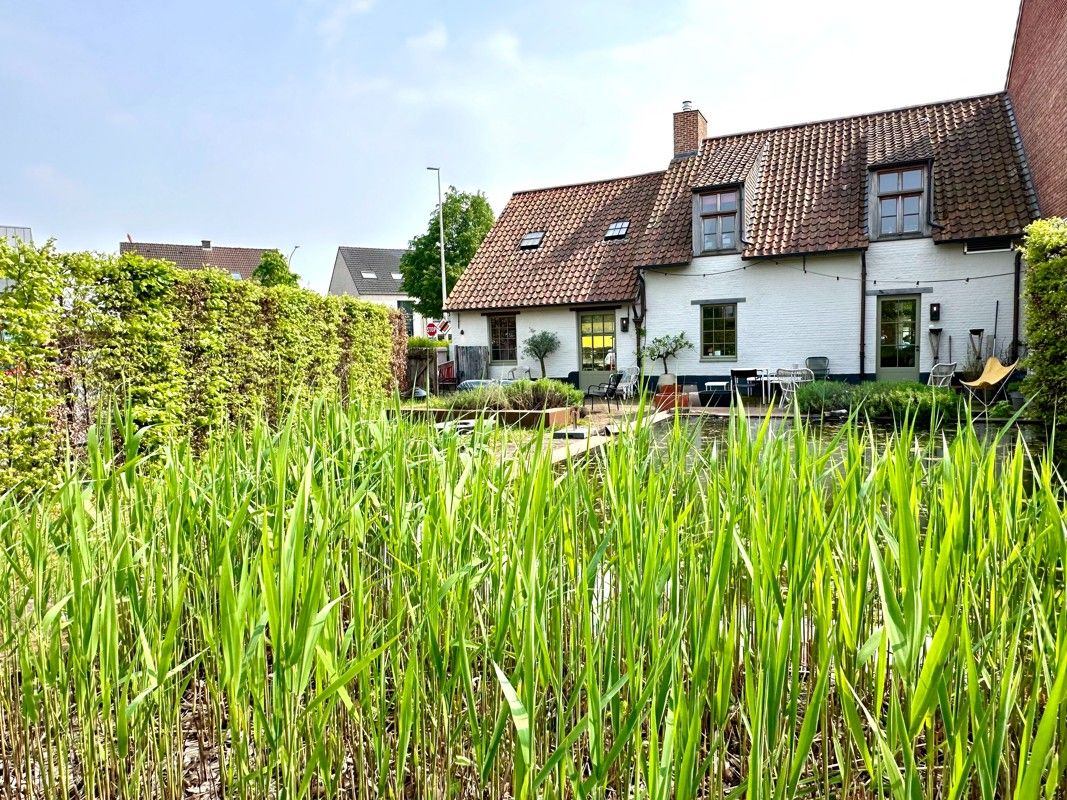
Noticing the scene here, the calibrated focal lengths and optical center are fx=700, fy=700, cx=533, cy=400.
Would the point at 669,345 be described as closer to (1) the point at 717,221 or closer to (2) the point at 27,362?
(1) the point at 717,221

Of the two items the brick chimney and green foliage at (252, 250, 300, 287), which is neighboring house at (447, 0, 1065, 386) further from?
green foliage at (252, 250, 300, 287)

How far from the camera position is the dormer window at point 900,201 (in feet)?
46.7

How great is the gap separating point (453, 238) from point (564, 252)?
47.2 feet

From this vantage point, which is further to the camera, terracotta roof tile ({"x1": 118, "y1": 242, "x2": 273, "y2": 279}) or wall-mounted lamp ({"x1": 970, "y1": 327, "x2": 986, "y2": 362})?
terracotta roof tile ({"x1": 118, "y1": 242, "x2": 273, "y2": 279})

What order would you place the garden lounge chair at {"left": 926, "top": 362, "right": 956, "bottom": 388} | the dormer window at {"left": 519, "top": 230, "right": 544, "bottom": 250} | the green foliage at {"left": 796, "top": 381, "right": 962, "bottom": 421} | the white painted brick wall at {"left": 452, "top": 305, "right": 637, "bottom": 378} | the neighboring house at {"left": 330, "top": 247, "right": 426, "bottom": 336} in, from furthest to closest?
the neighboring house at {"left": 330, "top": 247, "right": 426, "bottom": 336}
the dormer window at {"left": 519, "top": 230, "right": 544, "bottom": 250}
the white painted brick wall at {"left": 452, "top": 305, "right": 637, "bottom": 378}
the garden lounge chair at {"left": 926, "top": 362, "right": 956, "bottom": 388}
the green foliage at {"left": 796, "top": 381, "right": 962, "bottom": 421}

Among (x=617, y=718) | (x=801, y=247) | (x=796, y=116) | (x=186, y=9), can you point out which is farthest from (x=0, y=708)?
(x=796, y=116)

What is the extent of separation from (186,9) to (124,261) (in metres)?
2.13

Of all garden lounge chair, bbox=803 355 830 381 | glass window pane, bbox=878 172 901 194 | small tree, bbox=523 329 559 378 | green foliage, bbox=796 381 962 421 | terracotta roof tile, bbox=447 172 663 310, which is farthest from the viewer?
small tree, bbox=523 329 559 378

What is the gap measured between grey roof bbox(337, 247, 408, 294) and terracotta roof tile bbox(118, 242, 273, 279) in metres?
5.55

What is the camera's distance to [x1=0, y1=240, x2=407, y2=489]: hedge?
4660mm

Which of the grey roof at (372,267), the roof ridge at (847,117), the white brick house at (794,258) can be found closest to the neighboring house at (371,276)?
the grey roof at (372,267)

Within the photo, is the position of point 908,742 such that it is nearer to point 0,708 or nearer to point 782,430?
point 782,430

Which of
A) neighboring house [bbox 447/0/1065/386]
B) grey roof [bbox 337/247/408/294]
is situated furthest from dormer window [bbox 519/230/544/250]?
grey roof [bbox 337/247/408/294]

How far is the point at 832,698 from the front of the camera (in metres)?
1.56
